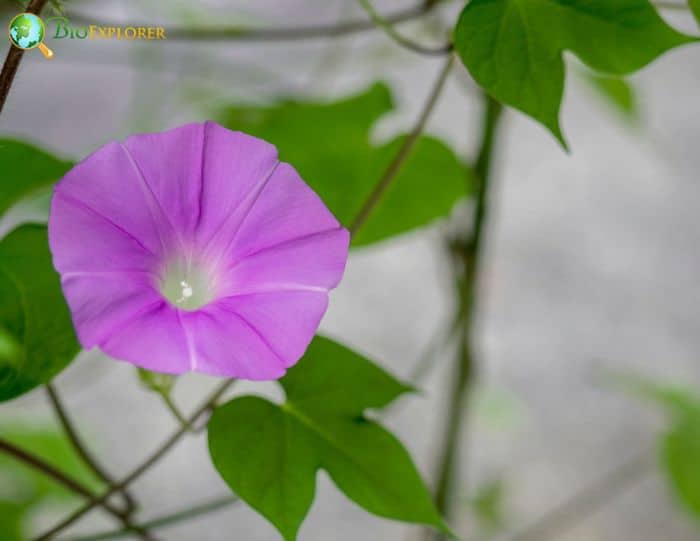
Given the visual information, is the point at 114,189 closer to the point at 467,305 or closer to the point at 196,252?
the point at 196,252

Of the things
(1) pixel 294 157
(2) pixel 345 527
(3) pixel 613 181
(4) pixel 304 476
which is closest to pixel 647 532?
(2) pixel 345 527

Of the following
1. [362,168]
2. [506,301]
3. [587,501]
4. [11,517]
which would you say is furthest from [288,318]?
[506,301]

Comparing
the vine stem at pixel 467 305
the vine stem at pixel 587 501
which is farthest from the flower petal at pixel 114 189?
the vine stem at pixel 587 501

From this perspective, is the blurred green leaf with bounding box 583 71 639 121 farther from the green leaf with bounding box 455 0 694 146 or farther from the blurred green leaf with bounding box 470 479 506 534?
the blurred green leaf with bounding box 470 479 506 534

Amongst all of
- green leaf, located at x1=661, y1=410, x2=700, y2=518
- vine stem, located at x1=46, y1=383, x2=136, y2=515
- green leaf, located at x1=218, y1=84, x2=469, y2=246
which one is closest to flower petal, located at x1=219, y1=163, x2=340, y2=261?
vine stem, located at x1=46, y1=383, x2=136, y2=515

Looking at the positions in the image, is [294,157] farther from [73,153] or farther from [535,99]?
[73,153]
